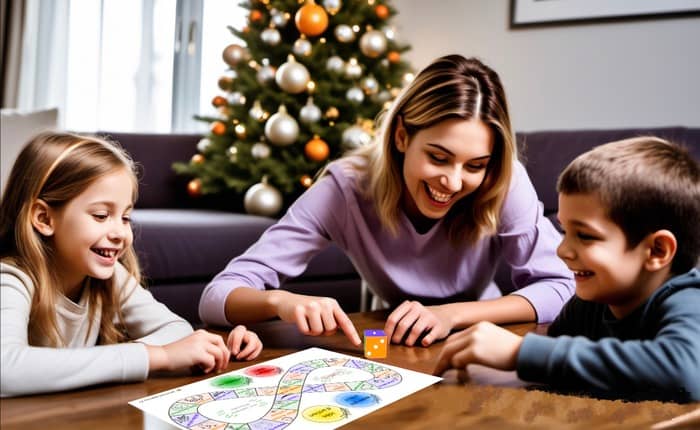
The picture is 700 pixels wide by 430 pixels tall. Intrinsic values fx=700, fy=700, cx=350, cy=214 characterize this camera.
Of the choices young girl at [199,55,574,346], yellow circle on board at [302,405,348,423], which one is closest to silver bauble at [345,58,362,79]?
young girl at [199,55,574,346]

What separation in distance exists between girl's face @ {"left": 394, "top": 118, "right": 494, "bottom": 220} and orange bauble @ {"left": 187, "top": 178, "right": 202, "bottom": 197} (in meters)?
2.08

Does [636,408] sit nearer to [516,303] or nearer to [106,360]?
[516,303]

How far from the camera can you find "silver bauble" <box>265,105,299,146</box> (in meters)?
3.09

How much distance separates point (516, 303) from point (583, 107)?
232cm

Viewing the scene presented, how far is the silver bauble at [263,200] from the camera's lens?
10.2ft

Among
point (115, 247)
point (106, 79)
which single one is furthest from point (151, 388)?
point (106, 79)

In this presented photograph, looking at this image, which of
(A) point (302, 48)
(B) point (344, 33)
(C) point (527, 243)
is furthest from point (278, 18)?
(C) point (527, 243)

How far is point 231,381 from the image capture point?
904mm

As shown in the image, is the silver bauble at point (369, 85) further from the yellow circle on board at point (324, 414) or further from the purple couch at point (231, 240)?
the yellow circle on board at point (324, 414)

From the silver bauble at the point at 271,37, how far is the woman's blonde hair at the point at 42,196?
230 cm

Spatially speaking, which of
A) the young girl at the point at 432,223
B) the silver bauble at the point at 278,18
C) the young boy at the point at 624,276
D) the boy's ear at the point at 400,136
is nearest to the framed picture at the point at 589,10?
the silver bauble at the point at 278,18

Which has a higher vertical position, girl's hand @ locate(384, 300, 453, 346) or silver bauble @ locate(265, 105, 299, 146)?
silver bauble @ locate(265, 105, 299, 146)

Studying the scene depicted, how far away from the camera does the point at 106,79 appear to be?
447cm

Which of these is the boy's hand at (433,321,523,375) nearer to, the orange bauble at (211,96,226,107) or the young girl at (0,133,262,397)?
the young girl at (0,133,262,397)
